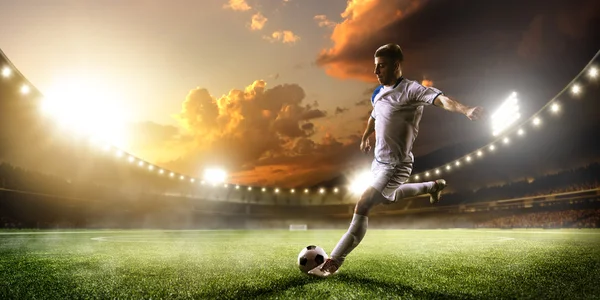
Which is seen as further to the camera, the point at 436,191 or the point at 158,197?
the point at 158,197

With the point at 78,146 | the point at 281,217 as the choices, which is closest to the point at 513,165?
the point at 281,217

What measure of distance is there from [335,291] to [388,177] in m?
1.39

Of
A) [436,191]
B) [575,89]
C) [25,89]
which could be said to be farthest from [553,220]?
[25,89]

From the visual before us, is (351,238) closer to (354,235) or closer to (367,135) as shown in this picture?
(354,235)

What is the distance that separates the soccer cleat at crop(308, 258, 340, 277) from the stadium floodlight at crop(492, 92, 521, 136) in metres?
32.0

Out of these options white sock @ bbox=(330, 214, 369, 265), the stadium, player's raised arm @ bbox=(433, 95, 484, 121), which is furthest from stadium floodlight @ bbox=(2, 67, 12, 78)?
player's raised arm @ bbox=(433, 95, 484, 121)

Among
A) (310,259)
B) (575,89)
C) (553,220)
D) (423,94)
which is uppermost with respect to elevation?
(575,89)

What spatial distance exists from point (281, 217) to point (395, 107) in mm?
56235

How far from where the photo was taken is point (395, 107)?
363 centimetres

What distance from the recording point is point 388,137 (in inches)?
145

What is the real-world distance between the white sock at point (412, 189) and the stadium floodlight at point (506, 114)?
1195 inches

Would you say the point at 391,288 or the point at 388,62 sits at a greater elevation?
the point at 388,62

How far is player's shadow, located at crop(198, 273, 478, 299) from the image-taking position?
250 cm

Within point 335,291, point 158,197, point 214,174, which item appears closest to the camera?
point 335,291
